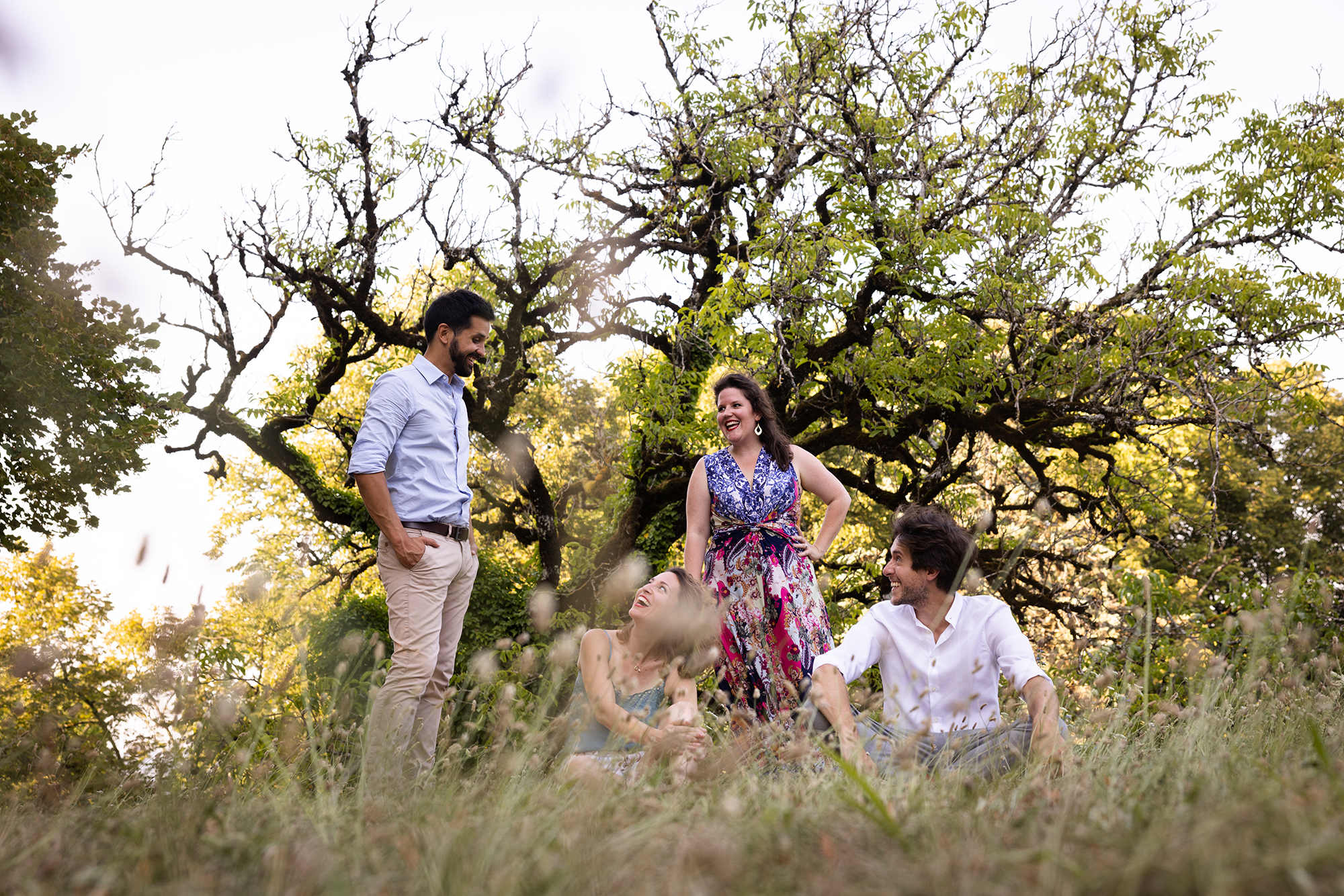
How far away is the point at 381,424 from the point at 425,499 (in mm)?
366

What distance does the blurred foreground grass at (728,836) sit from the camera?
104cm

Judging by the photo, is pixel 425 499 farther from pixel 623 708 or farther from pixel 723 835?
pixel 723 835

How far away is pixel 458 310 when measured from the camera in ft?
13.1

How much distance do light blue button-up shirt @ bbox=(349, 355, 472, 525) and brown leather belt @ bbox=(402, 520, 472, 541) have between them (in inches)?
0.7

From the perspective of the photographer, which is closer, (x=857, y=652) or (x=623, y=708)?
(x=857, y=652)

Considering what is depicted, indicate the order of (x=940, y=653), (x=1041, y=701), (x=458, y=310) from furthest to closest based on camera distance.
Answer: (x=458, y=310) < (x=940, y=653) < (x=1041, y=701)

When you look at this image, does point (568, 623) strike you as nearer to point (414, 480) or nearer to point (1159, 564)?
point (414, 480)

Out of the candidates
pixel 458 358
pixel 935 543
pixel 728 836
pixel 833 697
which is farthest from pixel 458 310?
pixel 728 836

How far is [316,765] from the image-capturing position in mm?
1811

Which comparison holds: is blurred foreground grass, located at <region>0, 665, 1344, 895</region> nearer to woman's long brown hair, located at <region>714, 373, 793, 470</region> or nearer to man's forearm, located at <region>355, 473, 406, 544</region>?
man's forearm, located at <region>355, 473, 406, 544</region>

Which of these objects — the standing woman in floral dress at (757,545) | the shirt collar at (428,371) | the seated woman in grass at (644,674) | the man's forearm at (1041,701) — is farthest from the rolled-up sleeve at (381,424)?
the man's forearm at (1041,701)

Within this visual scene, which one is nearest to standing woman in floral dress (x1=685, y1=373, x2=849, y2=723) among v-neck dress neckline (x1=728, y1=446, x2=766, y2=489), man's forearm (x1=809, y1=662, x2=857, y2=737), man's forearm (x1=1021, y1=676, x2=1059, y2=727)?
Answer: v-neck dress neckline (x1=728, y1=446, x2=766, y2=489)

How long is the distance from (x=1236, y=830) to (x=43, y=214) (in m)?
7.00

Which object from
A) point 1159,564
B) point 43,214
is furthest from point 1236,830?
point 1159,564
